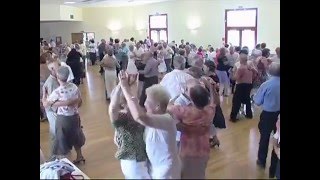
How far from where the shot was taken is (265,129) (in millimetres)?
1979

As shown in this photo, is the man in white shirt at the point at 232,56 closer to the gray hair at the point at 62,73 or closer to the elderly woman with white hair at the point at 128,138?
the elderly woman with white hair at the point at 128,138

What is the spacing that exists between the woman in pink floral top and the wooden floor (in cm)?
6

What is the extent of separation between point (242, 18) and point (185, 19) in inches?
13.8

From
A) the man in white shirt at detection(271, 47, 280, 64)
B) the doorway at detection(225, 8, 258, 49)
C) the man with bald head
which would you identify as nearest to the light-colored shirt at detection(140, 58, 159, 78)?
the man with bald head

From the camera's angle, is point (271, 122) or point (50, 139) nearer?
point (271, 122)

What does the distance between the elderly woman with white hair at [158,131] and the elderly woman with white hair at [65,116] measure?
0.59m

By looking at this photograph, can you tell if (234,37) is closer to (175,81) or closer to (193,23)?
(193,23)

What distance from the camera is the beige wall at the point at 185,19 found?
6.18 feet

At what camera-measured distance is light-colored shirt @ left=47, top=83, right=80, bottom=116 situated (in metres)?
2.26

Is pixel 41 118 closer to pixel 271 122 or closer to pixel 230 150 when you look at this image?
pixel 230 150

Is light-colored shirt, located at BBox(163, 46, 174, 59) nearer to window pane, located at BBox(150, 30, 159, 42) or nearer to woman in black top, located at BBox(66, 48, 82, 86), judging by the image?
window pane, located at BBox(150, 30, 159, 42)
